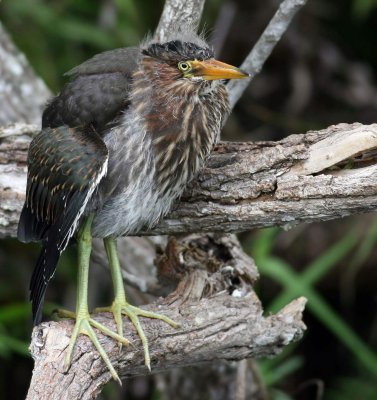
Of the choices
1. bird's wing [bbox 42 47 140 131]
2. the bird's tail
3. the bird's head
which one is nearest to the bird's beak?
the bird's head

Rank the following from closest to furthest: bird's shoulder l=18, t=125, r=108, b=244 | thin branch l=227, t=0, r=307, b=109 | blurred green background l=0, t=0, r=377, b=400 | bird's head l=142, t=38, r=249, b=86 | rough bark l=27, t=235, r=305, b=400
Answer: rough bark l=27, t=235, r=305, b=400, bird's shoulder l=18, t=125, r=108, b=244, bird's head l=142, t=38, r=249, b=86, thin branch l=227, t=0, r=307, b=109, blurred green background l=0, t=0, r=377, b=400

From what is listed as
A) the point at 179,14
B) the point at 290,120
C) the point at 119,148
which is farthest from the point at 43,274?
the point at 290,120

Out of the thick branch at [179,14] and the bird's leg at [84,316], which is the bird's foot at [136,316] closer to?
the bird's leg at [84,316]

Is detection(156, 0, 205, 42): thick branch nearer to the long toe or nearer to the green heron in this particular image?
the green heron

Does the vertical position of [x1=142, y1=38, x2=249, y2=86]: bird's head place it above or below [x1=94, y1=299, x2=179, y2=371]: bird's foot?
above

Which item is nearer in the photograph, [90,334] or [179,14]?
[90,334]

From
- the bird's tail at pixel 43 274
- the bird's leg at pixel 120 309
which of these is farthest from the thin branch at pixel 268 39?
the bird's tail at pixel 43 274

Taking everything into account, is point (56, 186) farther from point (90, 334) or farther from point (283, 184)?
point (283, 184)
